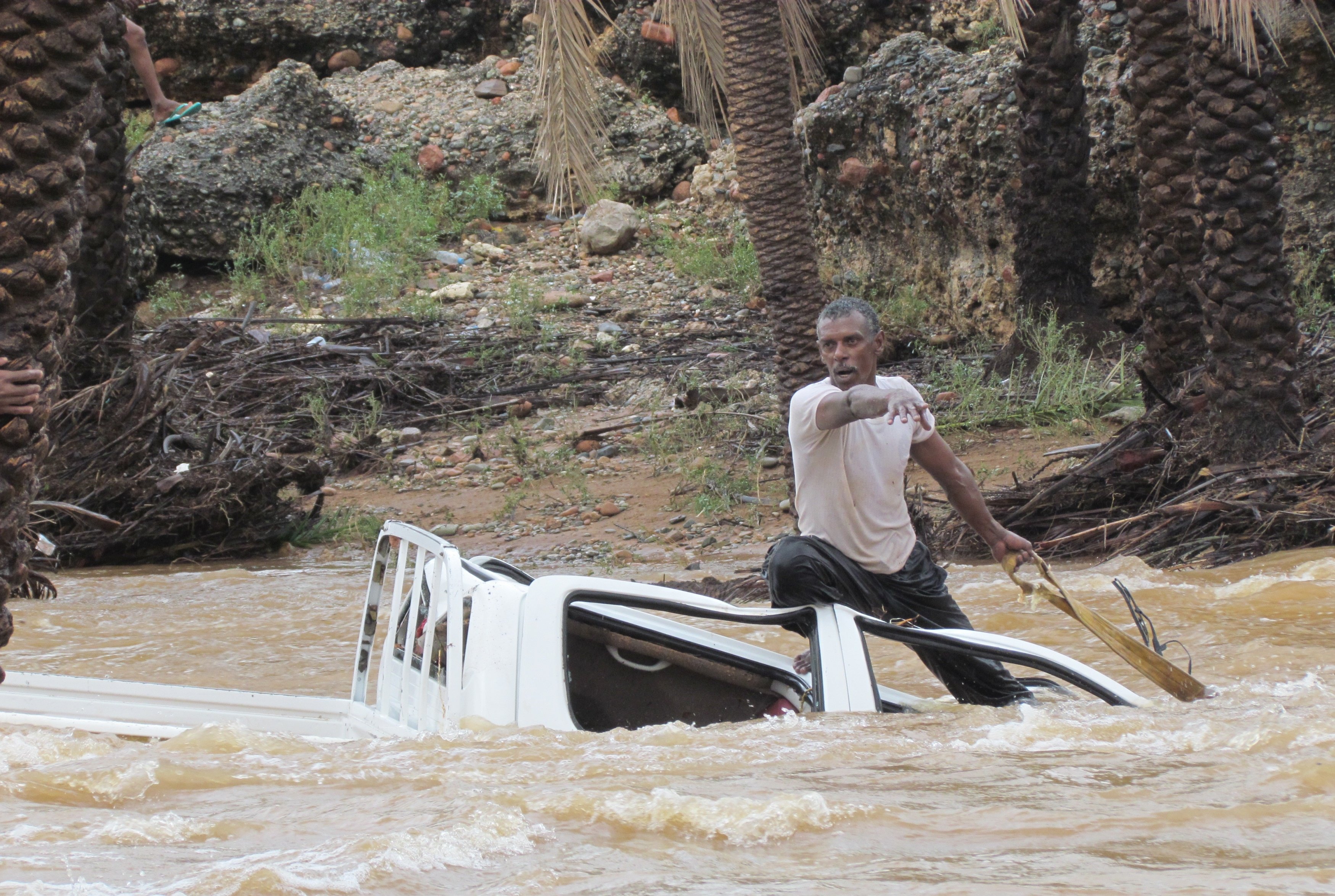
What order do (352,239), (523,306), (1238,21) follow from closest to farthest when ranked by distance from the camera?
(1238,21) < (523,306) < (352,239)

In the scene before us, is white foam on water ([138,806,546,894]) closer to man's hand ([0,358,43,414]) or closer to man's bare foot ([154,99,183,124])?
man's hand ([0,358,43,414])

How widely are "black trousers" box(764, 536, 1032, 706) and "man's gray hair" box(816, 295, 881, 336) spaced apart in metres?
0.76

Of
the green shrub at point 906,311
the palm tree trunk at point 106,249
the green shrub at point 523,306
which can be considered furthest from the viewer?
the green shrub at point 523,306

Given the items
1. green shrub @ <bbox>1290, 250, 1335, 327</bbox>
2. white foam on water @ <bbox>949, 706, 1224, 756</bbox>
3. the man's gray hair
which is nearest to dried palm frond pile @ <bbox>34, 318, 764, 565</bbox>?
the man's gray hair

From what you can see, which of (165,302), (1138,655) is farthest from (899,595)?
(165,302)

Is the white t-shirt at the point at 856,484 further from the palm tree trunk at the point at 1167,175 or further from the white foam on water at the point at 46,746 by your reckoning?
the palm tree trunk at the point at 1167,175

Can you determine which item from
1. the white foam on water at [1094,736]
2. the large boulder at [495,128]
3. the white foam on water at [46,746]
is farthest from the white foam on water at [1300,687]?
the large boulder at [495,128]

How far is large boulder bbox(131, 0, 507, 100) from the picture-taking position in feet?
61.5

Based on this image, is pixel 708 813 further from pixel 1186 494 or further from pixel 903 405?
pixel 1186 494

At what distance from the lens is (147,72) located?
1052 centimetres

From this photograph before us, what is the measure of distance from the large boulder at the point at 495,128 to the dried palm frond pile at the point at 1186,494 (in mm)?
10196

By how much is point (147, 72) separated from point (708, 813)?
963 centimetres

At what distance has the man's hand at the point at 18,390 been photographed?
3.73 meters

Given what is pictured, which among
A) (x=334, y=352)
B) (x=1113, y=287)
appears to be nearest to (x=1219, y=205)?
(x=1113, y=287)
